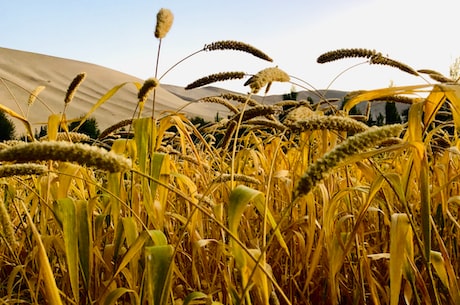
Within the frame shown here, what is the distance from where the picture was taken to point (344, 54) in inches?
54.1

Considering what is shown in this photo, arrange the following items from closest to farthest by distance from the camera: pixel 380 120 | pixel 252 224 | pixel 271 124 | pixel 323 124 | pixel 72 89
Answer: pixel 323 124, pixel 72 89, pixel 271 124, pixel 252 224, pixel 380 120

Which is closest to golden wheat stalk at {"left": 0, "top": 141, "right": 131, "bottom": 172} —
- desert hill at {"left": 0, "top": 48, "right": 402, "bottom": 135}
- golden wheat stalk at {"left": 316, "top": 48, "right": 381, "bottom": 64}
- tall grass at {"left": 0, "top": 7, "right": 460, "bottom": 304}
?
tall grass at {"left": 0, "top": 7, "right": 460, "bottom": 304}

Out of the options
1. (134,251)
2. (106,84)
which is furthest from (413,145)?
(106,84)

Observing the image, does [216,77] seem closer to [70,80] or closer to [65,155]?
[65,155]

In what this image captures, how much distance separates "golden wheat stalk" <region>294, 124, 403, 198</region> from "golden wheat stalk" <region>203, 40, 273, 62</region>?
78 centimetres

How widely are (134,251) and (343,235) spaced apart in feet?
1.67

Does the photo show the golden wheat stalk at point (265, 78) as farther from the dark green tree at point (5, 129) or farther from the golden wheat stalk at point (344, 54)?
the dark green tree at point (5, 129)

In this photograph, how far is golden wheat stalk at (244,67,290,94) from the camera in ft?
2.85

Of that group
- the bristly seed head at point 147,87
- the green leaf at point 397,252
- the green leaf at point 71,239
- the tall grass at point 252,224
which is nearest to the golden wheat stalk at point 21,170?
the tall grass at point 252,224

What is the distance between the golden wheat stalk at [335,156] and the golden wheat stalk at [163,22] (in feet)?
2.08

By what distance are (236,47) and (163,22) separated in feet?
0.95

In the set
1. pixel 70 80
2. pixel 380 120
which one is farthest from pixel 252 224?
Result: pixel 70 80

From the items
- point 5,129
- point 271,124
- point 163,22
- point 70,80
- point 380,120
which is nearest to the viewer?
point 163,22

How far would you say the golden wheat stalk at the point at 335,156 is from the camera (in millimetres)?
542
